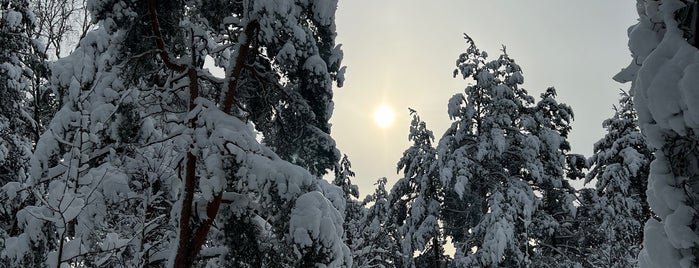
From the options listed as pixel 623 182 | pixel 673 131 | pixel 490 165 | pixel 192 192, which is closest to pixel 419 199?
pixel 490 165

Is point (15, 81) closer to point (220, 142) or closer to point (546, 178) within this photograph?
point (220, 142)

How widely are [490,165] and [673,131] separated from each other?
12.8 meters

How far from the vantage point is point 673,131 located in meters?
2.93

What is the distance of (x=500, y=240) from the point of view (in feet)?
43.7

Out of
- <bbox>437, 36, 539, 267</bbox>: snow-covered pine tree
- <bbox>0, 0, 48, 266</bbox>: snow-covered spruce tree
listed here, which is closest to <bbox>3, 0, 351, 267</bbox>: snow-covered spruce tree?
<bbox>0, 0, 48, 266</bbox>: snow-covered spruce tree

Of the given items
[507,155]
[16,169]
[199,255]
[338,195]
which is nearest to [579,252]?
[507,155]

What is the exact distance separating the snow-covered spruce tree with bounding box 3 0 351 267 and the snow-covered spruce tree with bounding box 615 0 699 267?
134 inches

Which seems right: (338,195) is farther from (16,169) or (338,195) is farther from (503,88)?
(16,169)

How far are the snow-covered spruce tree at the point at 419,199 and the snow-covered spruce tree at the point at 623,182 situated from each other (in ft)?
16.3

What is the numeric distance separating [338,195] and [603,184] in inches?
561

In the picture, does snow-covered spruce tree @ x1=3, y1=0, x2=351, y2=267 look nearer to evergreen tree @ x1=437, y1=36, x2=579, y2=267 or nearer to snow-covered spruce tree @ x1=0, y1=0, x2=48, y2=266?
snow-covered spruce tree @ x1=0, y1=0, x2=48, y2=266

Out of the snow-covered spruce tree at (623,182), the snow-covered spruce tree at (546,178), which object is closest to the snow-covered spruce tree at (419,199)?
the snow-covered spruce tree at (546,178)

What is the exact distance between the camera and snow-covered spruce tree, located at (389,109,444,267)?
16.2 metres

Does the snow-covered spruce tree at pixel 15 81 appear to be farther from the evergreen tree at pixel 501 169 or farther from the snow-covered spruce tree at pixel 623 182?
the snow-covered spruce tree at pixel 623 182
